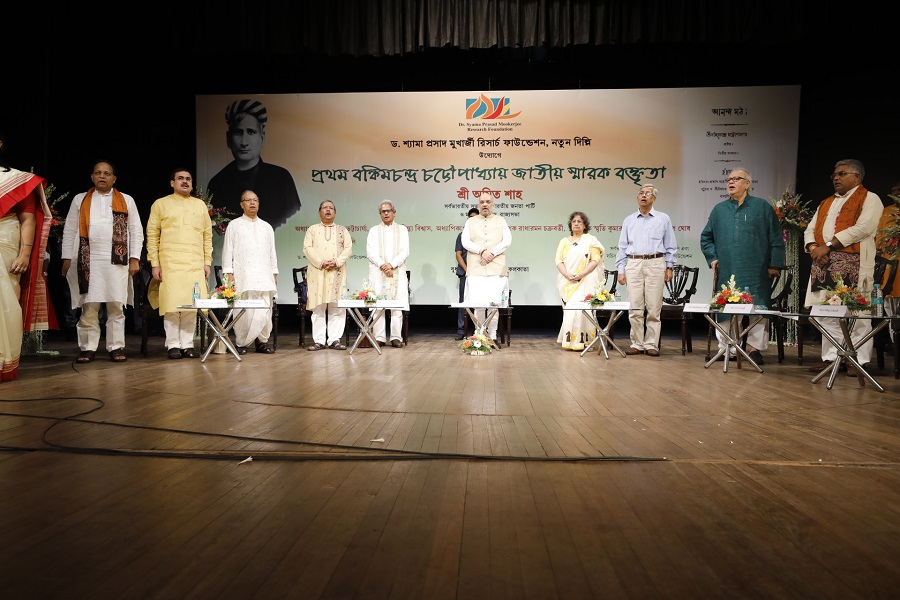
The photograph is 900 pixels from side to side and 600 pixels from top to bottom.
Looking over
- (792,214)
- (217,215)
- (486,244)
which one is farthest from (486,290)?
(792,214)

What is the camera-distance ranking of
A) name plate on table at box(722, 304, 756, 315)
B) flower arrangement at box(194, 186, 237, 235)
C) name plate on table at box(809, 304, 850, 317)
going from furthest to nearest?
flower arrangement at box(194, 186, 237, 235)
name plate on table at box(722, 304, 756, 315)
name plate on table at box(809, 304, 850, 317)

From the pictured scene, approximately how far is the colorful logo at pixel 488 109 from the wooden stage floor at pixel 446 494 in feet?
17.7

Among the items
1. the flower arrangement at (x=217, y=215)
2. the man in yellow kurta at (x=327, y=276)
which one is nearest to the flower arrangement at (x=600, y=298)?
the man in yellow kurta at (x=327, y=276)

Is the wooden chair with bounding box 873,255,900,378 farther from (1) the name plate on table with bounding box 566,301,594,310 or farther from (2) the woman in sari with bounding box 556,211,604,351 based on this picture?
(2) the woman in sari with bounding box 556,211,604,351

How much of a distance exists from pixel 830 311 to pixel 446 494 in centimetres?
334

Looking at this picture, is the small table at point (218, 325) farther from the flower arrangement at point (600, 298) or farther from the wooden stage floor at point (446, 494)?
the flower arrangement at point (600, 298)

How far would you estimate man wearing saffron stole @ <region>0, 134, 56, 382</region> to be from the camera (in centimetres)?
420

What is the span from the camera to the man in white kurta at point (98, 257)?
548 cm

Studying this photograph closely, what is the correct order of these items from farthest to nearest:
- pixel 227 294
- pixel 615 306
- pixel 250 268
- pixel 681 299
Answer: pixel 681 299, pixel 250 268, pixel 615 306, pixel 227 294

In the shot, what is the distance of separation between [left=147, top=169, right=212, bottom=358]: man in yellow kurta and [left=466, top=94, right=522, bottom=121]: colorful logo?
12.7 feet

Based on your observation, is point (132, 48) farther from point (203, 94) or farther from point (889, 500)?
point (889, 500)

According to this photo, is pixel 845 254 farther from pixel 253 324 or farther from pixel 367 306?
pixel 253 324

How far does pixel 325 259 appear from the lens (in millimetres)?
6965

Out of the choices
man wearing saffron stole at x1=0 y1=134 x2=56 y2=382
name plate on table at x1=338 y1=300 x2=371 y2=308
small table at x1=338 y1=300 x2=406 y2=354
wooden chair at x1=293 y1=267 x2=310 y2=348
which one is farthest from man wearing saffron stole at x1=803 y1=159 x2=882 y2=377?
man wearing saffron stole at x1=0 y1=134 x2=56 y2=382
